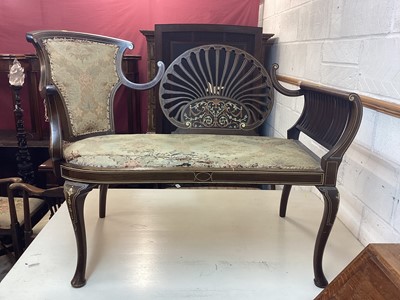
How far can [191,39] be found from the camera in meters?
2.56

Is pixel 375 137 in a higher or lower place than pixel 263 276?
higher

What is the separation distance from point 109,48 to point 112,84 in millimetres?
166

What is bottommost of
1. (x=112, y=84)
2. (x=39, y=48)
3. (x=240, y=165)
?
(x=240, y=165)

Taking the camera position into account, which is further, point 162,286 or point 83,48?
point 83,48

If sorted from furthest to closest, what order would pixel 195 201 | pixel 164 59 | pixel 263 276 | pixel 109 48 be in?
pixel 164 59 < pixel 195 201 < pixel 109 48 < pixel 263 276

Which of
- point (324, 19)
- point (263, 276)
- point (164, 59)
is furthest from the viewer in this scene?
point (164, 59)

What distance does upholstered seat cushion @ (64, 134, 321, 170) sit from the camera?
127cm

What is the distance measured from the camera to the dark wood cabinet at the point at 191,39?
2512mm

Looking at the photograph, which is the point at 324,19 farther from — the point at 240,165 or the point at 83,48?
the point at 83,48

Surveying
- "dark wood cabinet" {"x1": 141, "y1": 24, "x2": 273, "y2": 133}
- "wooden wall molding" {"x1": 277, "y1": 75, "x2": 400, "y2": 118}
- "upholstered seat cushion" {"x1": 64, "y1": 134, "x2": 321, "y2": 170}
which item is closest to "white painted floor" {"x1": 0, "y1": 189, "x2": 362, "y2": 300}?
"upholstered seat cushion" {"x1": 64, "y1": 134, "x2": 321, "y2": 170}

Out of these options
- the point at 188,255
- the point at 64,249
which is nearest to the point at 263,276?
the point at 188,255

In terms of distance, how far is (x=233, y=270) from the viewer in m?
1.41

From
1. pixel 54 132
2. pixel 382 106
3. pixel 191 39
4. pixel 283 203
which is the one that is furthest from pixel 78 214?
pixel 191 39

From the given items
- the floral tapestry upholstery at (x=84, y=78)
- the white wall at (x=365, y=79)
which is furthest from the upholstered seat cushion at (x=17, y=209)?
Answer: the white wall at (x=365, y=79)
